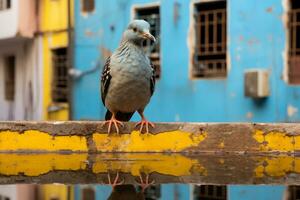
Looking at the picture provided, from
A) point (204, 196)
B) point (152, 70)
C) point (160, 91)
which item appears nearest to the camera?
point (204, 196)

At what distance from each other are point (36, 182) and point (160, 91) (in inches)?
385

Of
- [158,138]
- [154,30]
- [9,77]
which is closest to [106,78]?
[158,138]

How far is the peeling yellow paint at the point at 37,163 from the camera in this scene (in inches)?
140

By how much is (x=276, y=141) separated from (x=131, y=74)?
1263mm

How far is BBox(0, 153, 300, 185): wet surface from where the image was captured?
315cm

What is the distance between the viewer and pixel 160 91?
12797mm

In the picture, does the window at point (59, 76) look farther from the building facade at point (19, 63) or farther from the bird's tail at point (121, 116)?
the bird's tail at point (121, 116)

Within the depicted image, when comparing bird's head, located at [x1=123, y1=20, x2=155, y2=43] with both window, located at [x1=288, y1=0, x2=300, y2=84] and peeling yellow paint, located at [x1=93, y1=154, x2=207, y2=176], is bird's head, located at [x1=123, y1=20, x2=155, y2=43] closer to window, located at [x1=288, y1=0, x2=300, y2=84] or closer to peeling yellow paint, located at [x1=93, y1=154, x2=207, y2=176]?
peeling yellow paint, located at [x1=93, y1=154, x2=207, y2=176]

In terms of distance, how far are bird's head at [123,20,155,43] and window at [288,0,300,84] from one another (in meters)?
6.52

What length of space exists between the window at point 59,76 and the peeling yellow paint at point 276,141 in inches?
452

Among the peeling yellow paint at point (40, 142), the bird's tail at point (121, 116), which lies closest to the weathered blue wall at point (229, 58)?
the bird's tail at point (121, 116)

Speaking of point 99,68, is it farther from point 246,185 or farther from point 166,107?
point 246,185

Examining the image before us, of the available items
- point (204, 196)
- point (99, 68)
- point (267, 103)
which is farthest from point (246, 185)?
point (99, 68)

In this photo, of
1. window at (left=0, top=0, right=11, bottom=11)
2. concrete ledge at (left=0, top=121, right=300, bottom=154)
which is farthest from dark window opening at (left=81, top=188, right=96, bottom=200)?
window at (left=0, top=0, right=11, bottom=11)
